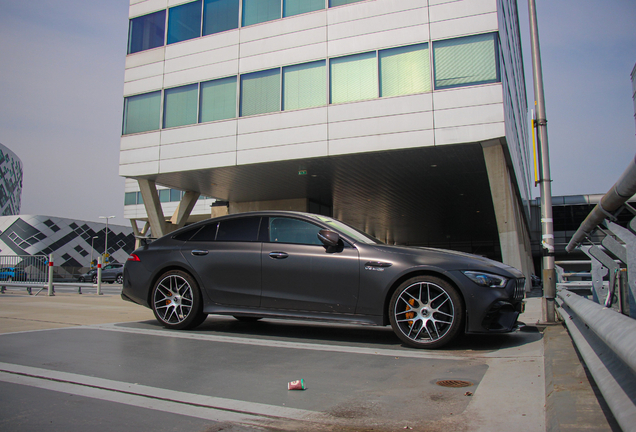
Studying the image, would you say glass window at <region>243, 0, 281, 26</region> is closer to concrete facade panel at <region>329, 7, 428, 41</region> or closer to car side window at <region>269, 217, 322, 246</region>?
concrete facade panel at <region>329, 7, 428, 41</region>

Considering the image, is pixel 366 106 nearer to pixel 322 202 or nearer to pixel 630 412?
pixel 322 202

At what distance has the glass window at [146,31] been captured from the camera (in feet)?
71.3

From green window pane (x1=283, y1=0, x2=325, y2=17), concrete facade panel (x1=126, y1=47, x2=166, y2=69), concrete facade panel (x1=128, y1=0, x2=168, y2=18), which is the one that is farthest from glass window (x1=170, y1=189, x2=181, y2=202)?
green window pane (x1=283, y1=0, x2=325, y2=17)

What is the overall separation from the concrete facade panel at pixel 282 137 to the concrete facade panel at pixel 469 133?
14.1 ft

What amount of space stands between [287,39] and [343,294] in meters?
15.7

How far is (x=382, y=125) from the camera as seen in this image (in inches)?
659

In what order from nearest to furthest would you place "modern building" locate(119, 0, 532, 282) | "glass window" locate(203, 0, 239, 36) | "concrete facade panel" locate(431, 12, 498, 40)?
"concrete facade panel" locate(431, 12, 498, 40) → "modern building" locate(119, 0, 532, 282) → "glass window" locate(203, 0, 239, 36)

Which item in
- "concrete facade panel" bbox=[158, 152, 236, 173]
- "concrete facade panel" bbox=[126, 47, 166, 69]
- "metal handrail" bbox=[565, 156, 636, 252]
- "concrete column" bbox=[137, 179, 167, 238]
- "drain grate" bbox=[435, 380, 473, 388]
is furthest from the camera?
"concrete column" bbox=[137, 179, 167, 238]

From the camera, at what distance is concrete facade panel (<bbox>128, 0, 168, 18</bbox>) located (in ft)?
70.4

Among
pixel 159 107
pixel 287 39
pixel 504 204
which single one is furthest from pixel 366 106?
pixel 159 107

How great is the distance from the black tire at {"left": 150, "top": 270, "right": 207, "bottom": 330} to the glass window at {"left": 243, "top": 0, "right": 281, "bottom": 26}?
15.8m

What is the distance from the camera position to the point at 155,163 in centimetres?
2127

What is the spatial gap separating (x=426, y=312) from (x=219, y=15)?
62.6 feet

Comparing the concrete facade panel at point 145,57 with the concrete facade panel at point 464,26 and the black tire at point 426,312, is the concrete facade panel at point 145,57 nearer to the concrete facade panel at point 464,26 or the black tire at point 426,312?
the concrete facade panel at point 464,26
